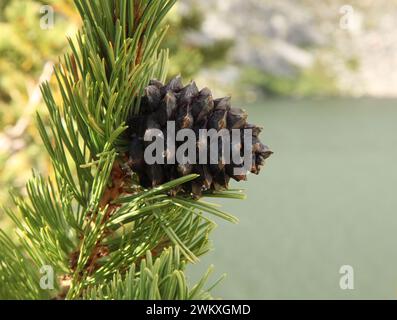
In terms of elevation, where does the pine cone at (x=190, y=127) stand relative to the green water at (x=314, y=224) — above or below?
below

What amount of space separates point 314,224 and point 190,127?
920cm

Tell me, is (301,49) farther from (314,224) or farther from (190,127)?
(190,127)

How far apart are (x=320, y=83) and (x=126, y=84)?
27.9 m

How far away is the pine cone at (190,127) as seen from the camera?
1.07 ft

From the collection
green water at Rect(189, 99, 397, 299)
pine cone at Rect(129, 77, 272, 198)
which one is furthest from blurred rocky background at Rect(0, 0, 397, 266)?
pine cone at Rect(129, 77, 272, 198)

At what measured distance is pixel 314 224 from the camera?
9273 millimetres

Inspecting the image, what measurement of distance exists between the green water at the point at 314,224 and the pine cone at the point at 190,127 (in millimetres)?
4786

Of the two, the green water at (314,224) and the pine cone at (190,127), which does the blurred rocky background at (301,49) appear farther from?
the pine cone at (190,127)

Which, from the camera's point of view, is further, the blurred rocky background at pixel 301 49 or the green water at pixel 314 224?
the blurred rocky background at pixel 301 49

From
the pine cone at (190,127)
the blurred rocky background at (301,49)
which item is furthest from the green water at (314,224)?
the blurred rocky background at (301,49)

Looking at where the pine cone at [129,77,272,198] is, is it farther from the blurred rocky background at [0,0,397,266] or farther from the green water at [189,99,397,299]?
the blurred rocky background at [0,0,397,266]

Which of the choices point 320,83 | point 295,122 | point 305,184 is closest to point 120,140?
point 305,184
